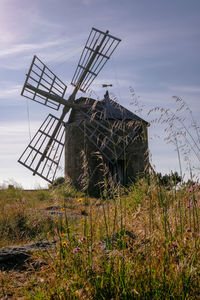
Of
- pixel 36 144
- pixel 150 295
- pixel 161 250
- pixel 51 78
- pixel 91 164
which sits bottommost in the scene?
pixel 150 295

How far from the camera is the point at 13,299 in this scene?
304 cm

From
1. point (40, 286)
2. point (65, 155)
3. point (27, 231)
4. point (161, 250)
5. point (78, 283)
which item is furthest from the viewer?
point (65, 155)

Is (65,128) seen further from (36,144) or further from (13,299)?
(13,299)

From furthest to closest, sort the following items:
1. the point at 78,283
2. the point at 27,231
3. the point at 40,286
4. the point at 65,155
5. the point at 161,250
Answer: the point at 65,155, the point at 27,231, the point at 40,286, the point at 161,250, the point at 78,283

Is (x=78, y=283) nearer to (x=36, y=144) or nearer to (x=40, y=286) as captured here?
(x=40, y=286)

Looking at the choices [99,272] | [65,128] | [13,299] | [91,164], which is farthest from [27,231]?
[65,128]

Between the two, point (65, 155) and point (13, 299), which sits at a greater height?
point (65, 155)

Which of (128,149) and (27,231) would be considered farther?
(128,149)

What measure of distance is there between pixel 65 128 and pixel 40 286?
11559 millimetres

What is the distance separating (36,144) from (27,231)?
838cm

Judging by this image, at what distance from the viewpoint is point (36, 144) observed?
14078 millimetres

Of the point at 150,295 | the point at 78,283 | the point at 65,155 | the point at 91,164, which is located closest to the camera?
the point at 150,295

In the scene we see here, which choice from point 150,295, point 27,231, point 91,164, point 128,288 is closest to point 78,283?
point 128,288

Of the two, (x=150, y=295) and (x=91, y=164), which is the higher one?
(x=91, y=164)
